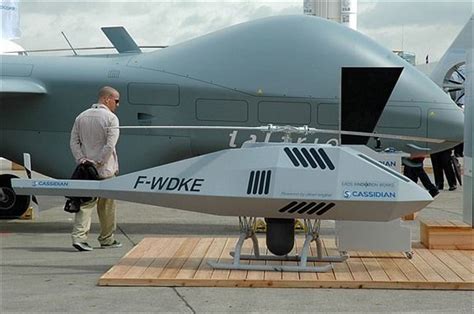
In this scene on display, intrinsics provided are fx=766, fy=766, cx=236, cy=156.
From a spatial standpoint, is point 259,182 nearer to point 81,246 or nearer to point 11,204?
point 81,246

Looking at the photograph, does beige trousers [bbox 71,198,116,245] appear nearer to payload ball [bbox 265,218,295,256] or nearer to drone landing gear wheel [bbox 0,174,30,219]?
payload ball [bbox 265,218,295,256]

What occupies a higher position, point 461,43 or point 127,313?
point 461,43

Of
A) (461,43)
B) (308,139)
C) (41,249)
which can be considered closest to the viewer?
(41,249)

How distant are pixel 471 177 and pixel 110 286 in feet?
13.5

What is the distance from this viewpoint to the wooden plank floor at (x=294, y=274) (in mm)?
6273

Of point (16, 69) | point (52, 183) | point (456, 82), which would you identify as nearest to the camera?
point (52, 183)

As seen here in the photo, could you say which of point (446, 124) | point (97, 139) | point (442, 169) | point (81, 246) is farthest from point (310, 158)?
point (442, 169)

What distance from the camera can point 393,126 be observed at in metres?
9.94

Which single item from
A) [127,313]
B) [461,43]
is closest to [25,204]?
[127,313]

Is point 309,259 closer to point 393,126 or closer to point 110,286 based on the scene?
point 110,286

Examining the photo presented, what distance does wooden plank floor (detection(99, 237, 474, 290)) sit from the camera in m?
6.27

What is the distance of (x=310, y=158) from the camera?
21.1 ft

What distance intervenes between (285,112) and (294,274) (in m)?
3.68

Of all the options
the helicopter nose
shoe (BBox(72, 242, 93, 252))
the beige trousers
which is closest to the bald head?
the beige trousers
